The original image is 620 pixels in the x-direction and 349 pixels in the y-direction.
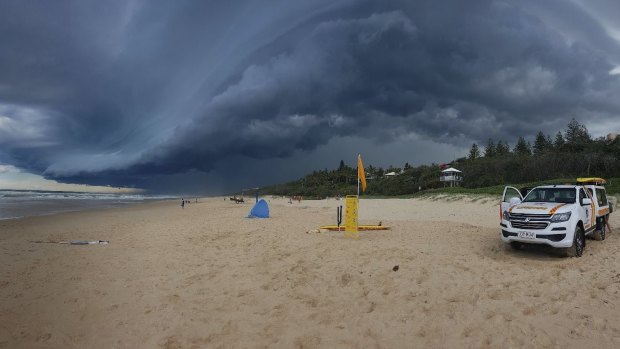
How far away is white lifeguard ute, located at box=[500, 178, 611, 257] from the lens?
8539mm

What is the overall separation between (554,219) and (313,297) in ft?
22.2

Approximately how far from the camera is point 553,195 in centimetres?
1026

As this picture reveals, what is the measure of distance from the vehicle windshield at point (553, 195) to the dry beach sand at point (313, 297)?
1534 millimetres

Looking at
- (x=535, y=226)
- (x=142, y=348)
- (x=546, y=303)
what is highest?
(x=535, y=226)

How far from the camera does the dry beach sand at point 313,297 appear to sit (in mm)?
4965

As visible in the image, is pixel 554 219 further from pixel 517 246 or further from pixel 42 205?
pixel 42 205

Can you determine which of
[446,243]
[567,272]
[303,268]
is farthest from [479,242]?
[303,268]

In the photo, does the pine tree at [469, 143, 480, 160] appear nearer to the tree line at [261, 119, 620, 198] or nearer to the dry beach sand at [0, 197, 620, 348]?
the tree line at [261, 119, 620, 198]

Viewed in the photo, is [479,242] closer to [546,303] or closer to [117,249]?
[546,303]

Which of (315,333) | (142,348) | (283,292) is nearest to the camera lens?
(142,348)

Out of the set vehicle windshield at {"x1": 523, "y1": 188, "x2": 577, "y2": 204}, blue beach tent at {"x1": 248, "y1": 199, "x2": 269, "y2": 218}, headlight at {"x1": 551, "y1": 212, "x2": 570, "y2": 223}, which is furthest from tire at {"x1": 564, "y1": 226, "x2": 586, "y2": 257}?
blue beach tent at {"x1": 248, "y1": 199, "x2": 269, "y2": 218}

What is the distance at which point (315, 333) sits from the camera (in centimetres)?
515

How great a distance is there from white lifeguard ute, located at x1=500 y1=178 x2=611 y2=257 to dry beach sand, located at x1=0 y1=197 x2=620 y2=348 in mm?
518

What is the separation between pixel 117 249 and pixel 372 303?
31.4ft
